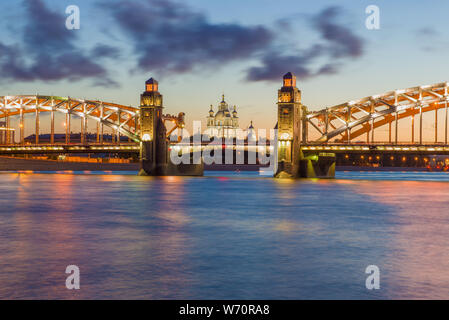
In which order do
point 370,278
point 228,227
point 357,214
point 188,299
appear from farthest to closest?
point 357,214 → point 228,227 → point 370,278 → point 188,299

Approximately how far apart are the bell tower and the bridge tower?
20.8 meters

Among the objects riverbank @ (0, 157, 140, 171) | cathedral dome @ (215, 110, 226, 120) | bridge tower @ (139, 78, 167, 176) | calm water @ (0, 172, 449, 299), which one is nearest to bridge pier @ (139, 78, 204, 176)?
bridge tower @ (139, 78, 167, 176)

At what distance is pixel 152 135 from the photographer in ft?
313

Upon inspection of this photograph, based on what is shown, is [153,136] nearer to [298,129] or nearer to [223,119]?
[298,129]

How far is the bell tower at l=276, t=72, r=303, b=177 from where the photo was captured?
86.2 meters

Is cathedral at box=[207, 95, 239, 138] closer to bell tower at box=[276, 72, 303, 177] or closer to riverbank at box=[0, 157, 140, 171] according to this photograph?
riverbank at box=[0, 157, 140, 171]

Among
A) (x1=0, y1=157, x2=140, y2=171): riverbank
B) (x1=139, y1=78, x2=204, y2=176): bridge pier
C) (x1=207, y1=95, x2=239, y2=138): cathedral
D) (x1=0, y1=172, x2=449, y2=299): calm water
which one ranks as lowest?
(x1=0, y1=172, x2=449, y2=299): calm water

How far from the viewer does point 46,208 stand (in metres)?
27.7

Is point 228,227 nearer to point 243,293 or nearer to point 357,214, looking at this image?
point 357,214

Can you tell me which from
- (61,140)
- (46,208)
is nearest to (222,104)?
(61,140)

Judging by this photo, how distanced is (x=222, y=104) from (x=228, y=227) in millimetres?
A: 180907

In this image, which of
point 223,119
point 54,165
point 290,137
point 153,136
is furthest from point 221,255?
point 223,119

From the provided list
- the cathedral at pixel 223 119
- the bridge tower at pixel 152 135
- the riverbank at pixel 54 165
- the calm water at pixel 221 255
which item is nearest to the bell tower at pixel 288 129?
the bridge tower at pixel 152 135
